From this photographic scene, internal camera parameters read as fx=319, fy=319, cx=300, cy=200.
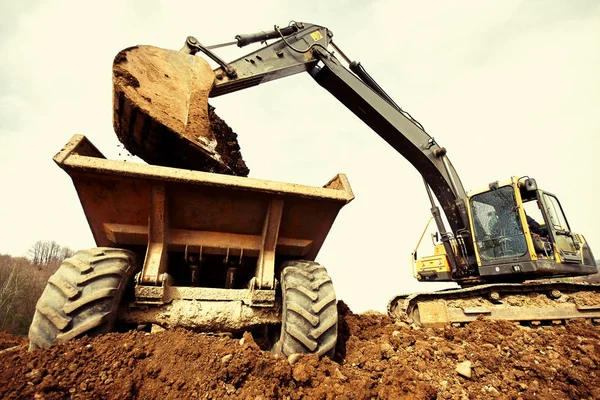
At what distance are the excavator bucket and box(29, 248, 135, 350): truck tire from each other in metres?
1.05

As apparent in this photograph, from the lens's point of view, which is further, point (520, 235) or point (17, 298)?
point (17, 298)

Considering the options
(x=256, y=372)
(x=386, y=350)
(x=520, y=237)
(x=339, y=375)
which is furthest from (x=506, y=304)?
(x=256, y=372)

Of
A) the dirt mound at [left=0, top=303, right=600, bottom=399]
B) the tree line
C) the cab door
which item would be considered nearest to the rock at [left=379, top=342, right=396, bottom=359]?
the dirt mound at [left=0, top=303, right=600, bottom=399]

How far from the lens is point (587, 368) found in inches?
127

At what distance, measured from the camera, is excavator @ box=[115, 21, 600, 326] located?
5.12 m

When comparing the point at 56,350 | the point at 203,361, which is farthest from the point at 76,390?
the point at 203,361

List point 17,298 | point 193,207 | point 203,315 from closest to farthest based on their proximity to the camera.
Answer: point 203,315 → point 193,207 → point 17,298

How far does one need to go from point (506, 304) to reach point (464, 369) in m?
3.15

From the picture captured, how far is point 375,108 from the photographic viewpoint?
19.0 feet

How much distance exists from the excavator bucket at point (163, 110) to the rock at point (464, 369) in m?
2.83

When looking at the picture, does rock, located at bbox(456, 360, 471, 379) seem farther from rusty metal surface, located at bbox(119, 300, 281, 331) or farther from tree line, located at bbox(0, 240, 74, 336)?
tree line, located at bbox(0, 240, 74, 336)

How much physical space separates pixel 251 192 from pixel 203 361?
4.17ft

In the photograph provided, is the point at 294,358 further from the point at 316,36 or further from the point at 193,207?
the point at 316,36

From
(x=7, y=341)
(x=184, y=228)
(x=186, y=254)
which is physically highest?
(x=184, y=228)
